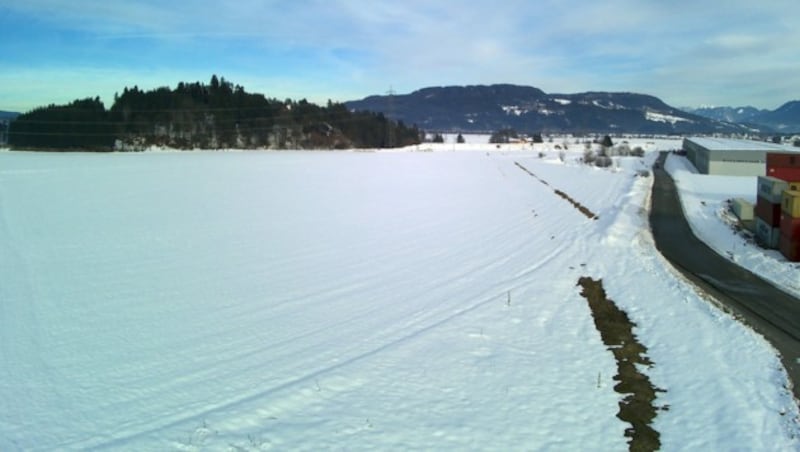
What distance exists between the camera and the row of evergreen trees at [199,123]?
8250 cm

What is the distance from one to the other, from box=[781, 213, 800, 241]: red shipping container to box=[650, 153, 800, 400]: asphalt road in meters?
3.49

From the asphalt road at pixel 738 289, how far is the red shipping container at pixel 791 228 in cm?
349

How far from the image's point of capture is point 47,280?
798 inches

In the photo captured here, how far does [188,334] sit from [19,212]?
1046 inches

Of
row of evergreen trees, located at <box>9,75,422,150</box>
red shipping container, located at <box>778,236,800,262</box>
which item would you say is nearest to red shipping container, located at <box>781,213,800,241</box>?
red shipping container, located at <box>778,236,800,262</box>

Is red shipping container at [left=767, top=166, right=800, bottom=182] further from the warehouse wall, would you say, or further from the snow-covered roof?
the snow-covered roof

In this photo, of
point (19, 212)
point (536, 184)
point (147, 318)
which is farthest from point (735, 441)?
point (536, 184)

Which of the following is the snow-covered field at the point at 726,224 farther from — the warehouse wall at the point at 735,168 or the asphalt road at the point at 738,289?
the warehouse wall at the point at 735,168

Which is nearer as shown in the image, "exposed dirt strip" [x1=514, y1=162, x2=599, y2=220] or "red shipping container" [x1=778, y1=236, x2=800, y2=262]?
"red shipping container" [x1=778, y1=236, x2=800, y2=262]

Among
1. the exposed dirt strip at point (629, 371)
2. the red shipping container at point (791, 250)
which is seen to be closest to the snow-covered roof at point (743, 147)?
the red shipping container at point (791, 250)

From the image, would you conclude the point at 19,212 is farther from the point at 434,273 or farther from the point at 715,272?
the point at 715,272

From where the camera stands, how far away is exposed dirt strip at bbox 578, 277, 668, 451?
10.9 m

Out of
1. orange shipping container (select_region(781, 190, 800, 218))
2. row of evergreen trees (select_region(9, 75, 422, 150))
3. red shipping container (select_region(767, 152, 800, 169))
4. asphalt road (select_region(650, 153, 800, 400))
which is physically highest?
row of evergreen trees (select_region(9, 75, 422, 150))

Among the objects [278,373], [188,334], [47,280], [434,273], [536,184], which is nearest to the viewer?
[278,373]
